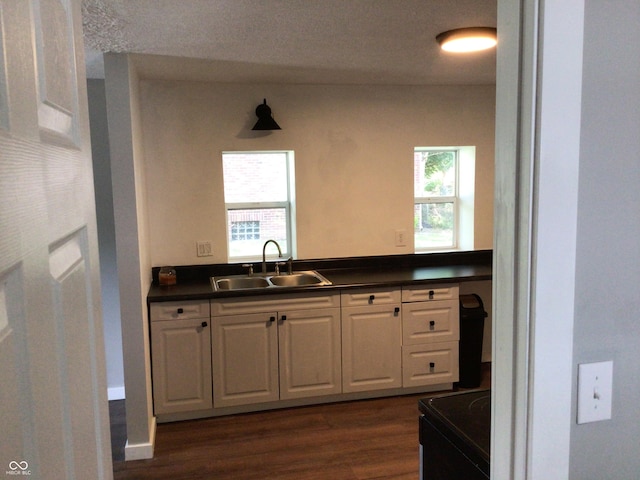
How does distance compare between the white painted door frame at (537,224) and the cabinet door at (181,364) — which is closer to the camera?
the white painted door frame at (537,224)

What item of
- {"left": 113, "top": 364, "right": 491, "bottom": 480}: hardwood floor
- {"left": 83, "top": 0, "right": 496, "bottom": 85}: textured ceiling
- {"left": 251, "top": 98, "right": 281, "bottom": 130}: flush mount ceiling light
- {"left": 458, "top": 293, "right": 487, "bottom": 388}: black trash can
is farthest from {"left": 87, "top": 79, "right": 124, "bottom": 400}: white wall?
{"left": 458, "top": 293, "right": 487, "bottom": 388}: black trash can

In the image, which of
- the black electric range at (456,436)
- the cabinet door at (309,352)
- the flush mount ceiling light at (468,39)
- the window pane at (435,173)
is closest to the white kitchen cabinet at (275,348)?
the cabinet door at (309,352)

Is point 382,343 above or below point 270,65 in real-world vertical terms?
below

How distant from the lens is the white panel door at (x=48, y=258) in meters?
0.53

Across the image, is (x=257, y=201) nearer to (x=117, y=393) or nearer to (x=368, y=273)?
(x=368, y=273)

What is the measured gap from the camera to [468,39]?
2.74 meters

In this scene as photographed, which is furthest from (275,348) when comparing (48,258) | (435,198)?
(48,258)

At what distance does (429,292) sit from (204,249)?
1.72 metres

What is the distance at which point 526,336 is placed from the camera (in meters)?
0.94

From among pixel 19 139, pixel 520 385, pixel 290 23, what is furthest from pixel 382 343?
pixel 19 139

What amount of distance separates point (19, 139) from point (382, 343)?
3510 millimetres

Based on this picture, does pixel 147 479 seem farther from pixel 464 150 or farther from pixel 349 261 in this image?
pixel 464 150

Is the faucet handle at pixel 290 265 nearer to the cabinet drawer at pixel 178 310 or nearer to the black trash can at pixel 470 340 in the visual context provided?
the cabinet drawer at pixel 178 310

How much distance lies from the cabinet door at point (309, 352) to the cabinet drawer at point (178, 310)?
53cm
